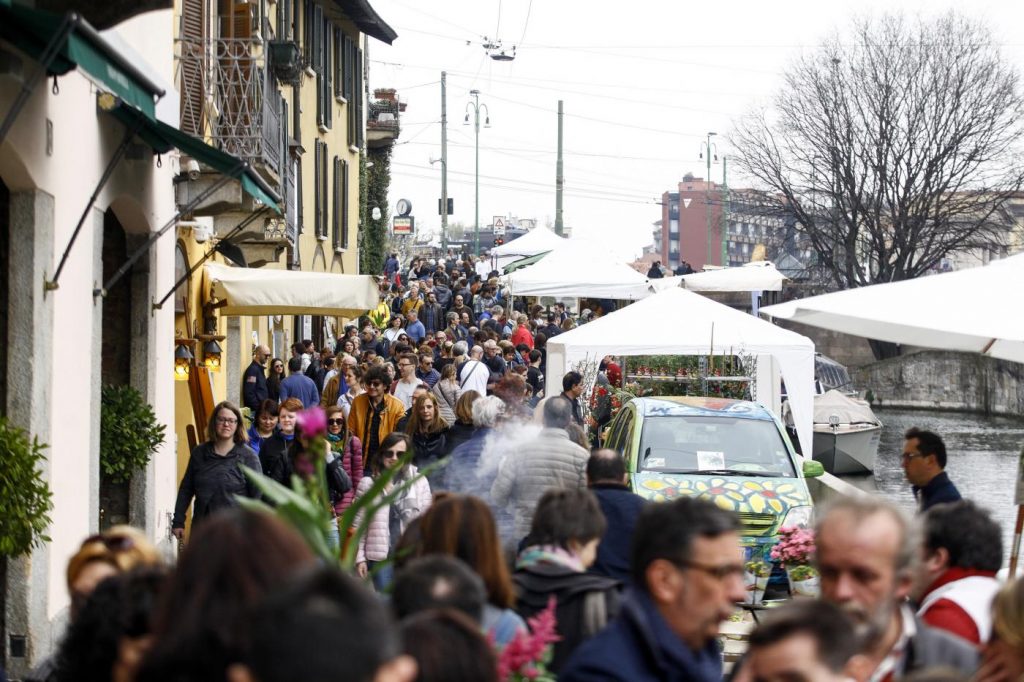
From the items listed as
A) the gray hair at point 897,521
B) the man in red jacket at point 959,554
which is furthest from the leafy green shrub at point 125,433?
the gray hair at point 897,521

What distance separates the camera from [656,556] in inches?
163

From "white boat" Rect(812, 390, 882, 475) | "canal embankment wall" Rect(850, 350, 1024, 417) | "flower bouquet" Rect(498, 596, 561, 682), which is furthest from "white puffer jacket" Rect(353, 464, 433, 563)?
"canal embankment wall" Rect(850, 350, 1024, 417)

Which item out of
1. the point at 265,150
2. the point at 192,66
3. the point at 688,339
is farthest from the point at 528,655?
the point at 688,339

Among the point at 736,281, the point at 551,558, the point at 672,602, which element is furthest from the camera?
the point at 736,281

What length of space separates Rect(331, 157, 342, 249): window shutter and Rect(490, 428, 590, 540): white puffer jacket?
24689 millimetres

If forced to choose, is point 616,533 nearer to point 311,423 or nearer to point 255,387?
point 311,423

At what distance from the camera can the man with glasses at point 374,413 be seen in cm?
1328

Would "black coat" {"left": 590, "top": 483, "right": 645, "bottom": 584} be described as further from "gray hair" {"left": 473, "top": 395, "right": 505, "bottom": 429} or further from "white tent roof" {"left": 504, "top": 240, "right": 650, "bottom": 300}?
"white tent roof" {"left": 504, "top": 240, "right": 650, "bottom": 300}

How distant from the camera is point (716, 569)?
4.11 meters

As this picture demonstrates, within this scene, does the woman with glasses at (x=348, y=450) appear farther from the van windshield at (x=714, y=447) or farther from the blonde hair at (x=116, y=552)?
the blonde hair at (x=116, y=552)

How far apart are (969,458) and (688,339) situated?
16.6 metres

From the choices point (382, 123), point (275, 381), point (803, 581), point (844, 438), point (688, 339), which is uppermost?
point (382, 123)

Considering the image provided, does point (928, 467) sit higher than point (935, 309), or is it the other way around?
point (935, 309)

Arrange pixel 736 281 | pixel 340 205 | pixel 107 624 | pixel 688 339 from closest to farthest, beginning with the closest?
1. pixel 107 624
2. pixel 688 339
3. pixel 736 281
4. pixel 340 205
